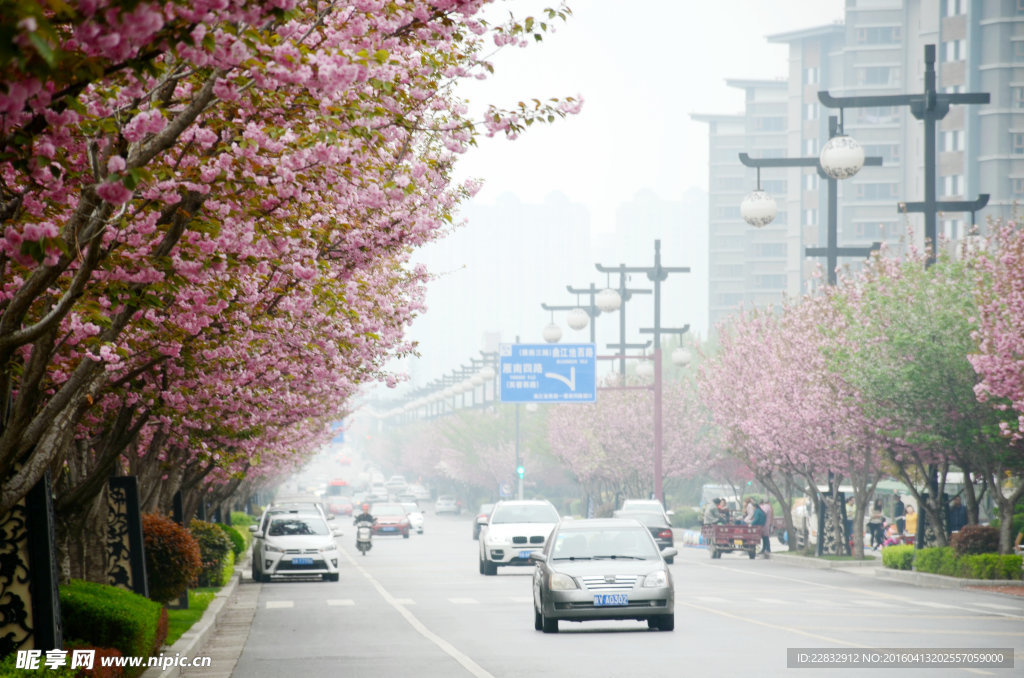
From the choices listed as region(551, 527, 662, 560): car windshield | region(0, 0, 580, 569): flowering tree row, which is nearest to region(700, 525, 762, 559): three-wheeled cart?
region(551, 527, 662, 560): car windshield

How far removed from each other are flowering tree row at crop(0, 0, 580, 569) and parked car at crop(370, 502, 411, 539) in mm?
52452

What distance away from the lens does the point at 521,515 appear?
127 ft

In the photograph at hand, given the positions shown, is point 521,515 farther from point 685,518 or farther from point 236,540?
point 685,518

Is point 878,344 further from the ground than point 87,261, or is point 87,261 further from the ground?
point 878,344

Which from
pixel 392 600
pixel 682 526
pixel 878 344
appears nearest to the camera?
pixel 392 600

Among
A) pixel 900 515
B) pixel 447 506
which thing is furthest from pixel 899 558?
pixel 447 506

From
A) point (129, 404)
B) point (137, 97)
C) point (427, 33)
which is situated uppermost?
point (427, 33)

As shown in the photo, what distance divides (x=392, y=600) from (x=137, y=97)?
2173cm

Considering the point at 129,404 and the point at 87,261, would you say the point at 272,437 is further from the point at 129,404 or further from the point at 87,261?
the point at 87,261

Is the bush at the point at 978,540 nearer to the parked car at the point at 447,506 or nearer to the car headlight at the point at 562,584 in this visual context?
the car headlight at the point at 562,584

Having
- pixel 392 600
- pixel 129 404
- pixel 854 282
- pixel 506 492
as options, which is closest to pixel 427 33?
pixel 129 404

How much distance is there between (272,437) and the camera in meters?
27.3

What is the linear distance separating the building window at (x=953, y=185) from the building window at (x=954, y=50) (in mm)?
7465

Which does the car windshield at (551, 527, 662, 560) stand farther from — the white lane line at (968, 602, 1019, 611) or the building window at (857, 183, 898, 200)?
the building window at (857, 183, 898, 200)
